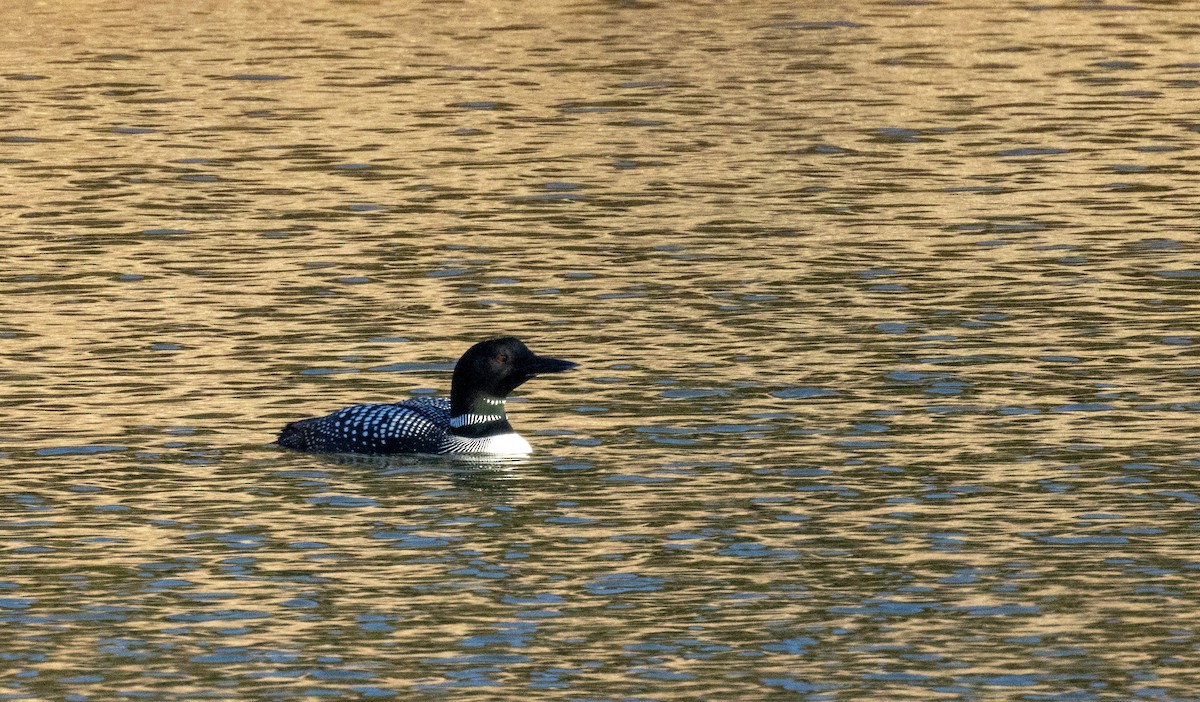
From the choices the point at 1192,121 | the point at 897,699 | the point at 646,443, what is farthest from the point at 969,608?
the point at 1192,121

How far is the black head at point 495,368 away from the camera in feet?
63.9

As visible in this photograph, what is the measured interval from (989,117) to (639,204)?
7530 mm

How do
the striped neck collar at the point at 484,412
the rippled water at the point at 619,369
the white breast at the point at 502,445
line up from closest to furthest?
the rippled water at the point at 619,369, the white breast at the point at 502,445, the striped neck collar at the point at 484,412

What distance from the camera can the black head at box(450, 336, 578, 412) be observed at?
63.9ft

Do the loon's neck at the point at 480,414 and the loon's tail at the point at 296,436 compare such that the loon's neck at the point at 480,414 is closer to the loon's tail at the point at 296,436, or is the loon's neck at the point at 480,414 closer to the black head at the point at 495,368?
the black head at the point at 495,368

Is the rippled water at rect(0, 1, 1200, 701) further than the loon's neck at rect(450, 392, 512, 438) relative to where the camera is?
No

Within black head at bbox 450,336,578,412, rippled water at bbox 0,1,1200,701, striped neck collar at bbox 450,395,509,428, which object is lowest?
rippled water at bbox 0,1,1200,701

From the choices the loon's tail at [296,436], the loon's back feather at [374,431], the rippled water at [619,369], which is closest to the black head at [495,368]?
the loon's back feather at [374,431]

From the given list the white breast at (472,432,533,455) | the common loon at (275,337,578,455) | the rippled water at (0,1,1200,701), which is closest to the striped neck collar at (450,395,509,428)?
the common loon at (275,337,578,455)

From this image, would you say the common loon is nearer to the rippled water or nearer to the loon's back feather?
the loon's back feather

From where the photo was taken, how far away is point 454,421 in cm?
1956

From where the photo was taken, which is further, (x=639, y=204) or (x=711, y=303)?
(x=639, y=204)

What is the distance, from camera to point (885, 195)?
30.3 meters

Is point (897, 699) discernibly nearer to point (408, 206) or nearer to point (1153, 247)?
point (1153, 247)
